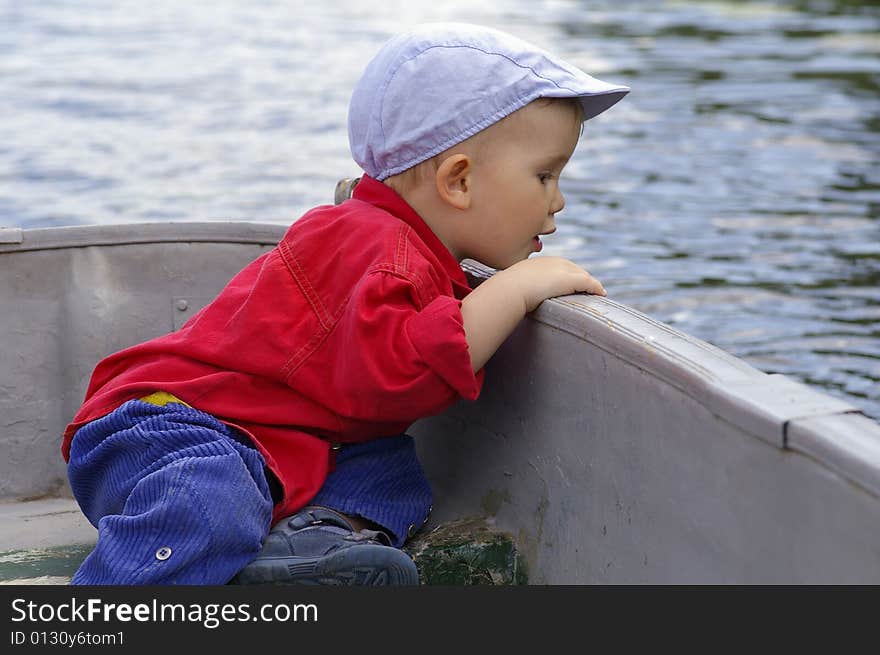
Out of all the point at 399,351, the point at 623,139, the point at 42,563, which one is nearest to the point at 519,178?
the point at 399,351

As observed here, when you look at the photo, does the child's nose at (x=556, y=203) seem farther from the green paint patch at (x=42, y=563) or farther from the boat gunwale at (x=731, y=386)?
the green paint patch at (x=42, y=563)

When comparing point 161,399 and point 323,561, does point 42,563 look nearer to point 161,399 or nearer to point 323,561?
point 161,399

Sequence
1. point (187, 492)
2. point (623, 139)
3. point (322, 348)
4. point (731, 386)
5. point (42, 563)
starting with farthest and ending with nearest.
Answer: point (623, 139) < point (42, 563) < point (322, 348) < point (187, 492) < point (731, 386)

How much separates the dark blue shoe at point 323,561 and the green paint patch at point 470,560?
230mm

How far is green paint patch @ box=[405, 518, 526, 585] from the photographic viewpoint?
2148mm

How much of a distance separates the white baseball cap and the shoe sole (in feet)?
1.92

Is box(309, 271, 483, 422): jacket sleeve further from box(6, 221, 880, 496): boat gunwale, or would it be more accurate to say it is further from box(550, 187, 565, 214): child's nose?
box(550, 187, 565, 214): child's nose

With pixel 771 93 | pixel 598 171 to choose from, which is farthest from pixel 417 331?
pixel 771 93

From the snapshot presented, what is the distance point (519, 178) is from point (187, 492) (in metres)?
0.67

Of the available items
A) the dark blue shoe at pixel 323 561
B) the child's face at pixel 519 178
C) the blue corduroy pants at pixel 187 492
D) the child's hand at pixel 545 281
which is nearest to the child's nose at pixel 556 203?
the child's face at pixel 519 178

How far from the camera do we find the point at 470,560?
2.16 m

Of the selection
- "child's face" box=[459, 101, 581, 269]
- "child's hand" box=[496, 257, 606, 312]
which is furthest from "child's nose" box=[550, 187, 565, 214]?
"child's hand" box=[496, 257, 606, 312]

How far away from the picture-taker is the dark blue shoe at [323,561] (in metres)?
1.83

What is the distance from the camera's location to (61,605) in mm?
1725
